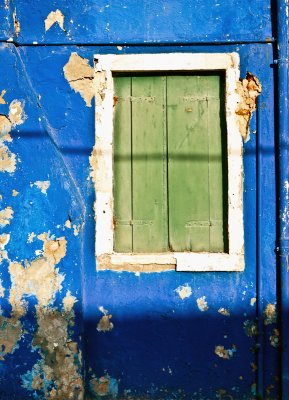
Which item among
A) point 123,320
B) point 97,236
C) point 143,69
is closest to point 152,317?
point 123,320

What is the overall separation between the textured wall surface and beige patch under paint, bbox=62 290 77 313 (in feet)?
0.03

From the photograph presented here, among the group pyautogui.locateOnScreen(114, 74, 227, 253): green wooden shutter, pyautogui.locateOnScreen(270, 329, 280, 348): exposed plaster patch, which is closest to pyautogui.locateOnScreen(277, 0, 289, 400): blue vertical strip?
pyautogui.locateOnScreen(270, 329, 280, 348): exposed plaster patch

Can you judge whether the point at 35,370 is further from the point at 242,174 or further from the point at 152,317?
the point at 242,174

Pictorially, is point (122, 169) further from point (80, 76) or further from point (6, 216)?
point (6, 216)

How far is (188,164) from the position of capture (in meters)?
4.46

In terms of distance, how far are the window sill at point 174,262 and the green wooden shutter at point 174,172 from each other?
3.7 inches

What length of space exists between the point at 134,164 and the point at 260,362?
5.48 ft

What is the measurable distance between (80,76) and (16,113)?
0.53m

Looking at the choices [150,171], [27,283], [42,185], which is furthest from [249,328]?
[42,185]

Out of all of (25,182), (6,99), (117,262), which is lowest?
(117,262)

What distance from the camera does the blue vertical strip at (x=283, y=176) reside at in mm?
4305

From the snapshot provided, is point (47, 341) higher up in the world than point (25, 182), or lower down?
lower down

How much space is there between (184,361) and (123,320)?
52 centimetres

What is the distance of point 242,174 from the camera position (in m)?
4.39
